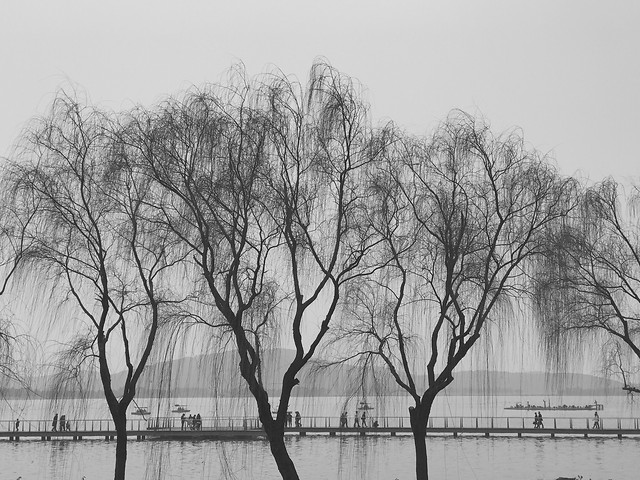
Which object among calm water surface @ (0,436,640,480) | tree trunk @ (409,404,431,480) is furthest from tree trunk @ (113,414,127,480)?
calm water surface @ (0,436,640,480)

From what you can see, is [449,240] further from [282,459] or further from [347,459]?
[347,459]

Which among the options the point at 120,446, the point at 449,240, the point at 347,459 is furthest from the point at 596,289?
the point at 347,459

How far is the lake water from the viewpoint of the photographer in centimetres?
3909

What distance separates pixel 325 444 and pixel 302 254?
39276 mm

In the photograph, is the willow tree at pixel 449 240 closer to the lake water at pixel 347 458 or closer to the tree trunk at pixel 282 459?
the tree trunk at pixel 282 459

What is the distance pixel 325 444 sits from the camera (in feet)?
181

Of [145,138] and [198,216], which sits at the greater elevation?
[145,138]

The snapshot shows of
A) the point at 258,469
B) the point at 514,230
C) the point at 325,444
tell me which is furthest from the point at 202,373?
the point at 325,444

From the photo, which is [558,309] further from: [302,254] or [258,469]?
[258,469]

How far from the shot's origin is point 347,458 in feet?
153

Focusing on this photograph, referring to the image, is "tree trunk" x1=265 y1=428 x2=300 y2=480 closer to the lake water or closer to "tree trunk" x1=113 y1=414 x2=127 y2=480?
"tree trunk" x1=113 y1=414 x2=127 y2=480

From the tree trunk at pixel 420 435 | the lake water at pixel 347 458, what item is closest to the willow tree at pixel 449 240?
the tree trunk at pixel 420 435

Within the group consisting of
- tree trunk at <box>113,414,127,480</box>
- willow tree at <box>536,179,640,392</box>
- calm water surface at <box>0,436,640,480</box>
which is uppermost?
willow tree at <box>536,179,640,392</box>

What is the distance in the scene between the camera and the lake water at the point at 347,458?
39094 mm
